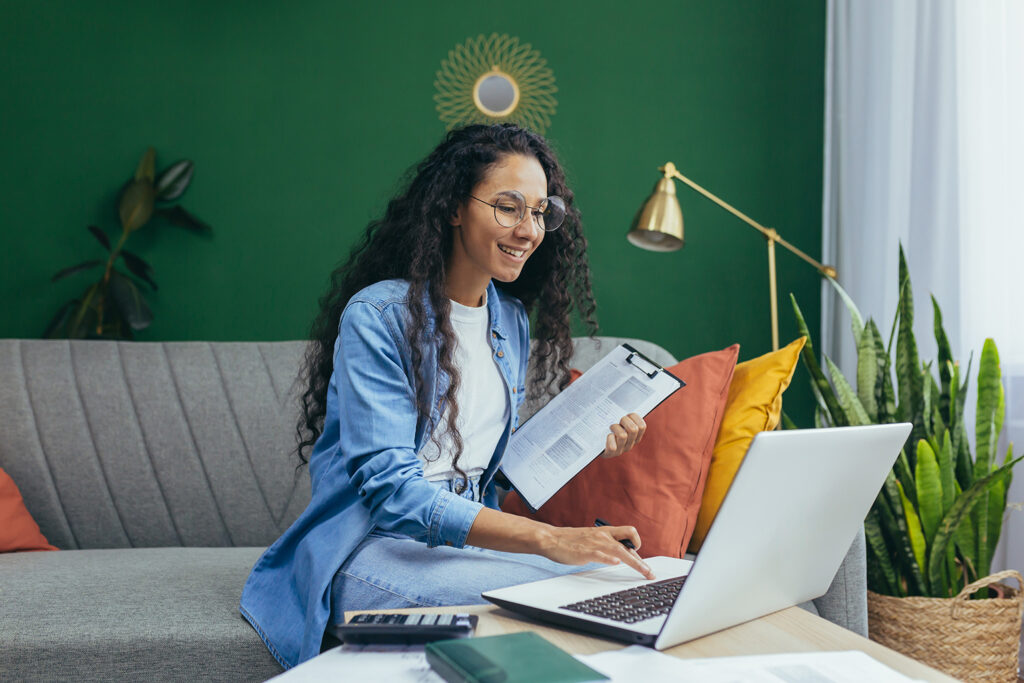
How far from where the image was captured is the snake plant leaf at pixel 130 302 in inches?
101

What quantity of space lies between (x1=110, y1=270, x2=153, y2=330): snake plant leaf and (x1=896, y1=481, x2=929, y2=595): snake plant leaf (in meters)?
2.22

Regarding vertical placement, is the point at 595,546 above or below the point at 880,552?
above

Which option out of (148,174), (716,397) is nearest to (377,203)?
(148,174)

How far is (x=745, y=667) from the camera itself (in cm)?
70

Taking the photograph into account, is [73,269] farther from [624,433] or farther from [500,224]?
[624,433]

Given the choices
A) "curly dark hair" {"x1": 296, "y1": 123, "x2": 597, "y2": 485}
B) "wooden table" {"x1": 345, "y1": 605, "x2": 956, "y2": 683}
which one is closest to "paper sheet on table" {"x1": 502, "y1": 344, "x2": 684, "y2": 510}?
"curly dark hair" {"x1": 296, "y1": 123, "x2": 597, "y2": 485}

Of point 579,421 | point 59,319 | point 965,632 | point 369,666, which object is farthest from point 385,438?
point 59,319

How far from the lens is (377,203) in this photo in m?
2.89

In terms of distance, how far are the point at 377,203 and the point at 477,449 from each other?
171 centimetres

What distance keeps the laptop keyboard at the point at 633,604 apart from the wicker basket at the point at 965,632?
1134 mm

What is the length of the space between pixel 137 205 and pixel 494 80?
1289 mm

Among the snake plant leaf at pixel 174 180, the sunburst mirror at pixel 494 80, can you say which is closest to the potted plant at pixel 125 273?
the snake plant leaf at pixel 174 180

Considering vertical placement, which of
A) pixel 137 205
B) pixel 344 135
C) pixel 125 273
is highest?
pixel 344 135

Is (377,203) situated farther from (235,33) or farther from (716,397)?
(716,397)
